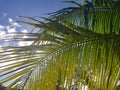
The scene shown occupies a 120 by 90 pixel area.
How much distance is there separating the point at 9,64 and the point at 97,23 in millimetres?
1199

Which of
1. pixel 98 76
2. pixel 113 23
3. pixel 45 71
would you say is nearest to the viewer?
pixel 98 76

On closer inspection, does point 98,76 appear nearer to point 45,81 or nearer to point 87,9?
point 45,81

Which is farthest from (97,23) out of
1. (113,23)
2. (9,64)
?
(9,64)

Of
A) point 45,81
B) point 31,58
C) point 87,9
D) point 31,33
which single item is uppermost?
point 87,9

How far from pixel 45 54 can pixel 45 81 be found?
36 centimetres

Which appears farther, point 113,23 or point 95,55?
point 113,23

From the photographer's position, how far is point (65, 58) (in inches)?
141

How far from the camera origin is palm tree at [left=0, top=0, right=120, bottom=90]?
11.0 feet

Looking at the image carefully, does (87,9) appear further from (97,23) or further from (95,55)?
(95,55)

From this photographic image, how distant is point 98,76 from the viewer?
331 cm

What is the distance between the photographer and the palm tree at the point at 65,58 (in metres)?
3.35

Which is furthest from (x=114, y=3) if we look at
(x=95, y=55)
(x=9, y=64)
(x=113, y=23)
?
(x=9, y=64)

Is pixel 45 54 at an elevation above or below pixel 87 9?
below

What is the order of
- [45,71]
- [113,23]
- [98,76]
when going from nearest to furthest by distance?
[98,76]
[45,71]
[113,23]
